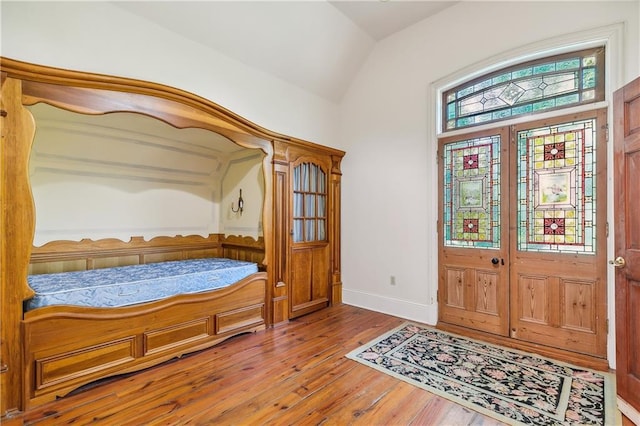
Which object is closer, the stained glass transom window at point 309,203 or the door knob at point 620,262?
the door knob at point 620,262

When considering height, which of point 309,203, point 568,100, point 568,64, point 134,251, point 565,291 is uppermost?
point 568,64

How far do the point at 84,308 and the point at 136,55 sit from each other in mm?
2237

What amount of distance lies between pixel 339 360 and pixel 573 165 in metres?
2.90

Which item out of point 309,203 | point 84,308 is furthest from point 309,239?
point 84,308

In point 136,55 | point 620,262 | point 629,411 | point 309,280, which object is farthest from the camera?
point 309,280

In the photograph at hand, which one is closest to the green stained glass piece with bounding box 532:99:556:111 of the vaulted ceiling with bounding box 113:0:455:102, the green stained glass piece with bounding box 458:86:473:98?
the green stained glass piece with bounding box 458:86:473:98

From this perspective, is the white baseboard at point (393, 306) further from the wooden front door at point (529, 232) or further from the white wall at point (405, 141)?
the wooden front door at point (529, 232)

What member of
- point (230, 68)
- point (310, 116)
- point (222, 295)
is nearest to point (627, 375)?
point (222, 295)

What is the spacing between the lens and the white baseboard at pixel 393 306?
365 cm

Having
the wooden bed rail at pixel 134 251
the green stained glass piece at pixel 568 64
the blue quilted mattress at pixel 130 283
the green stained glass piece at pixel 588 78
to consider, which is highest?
the green stained glass piece at pixel 568 64

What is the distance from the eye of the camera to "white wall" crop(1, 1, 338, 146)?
2.20 meters

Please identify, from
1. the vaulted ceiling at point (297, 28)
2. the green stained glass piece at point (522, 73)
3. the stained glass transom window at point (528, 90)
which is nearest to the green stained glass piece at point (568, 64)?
the stained glass transom window at point (528, 90)

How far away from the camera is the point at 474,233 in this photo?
11.2 feet

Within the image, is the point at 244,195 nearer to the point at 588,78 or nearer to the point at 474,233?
the point at 474,233
